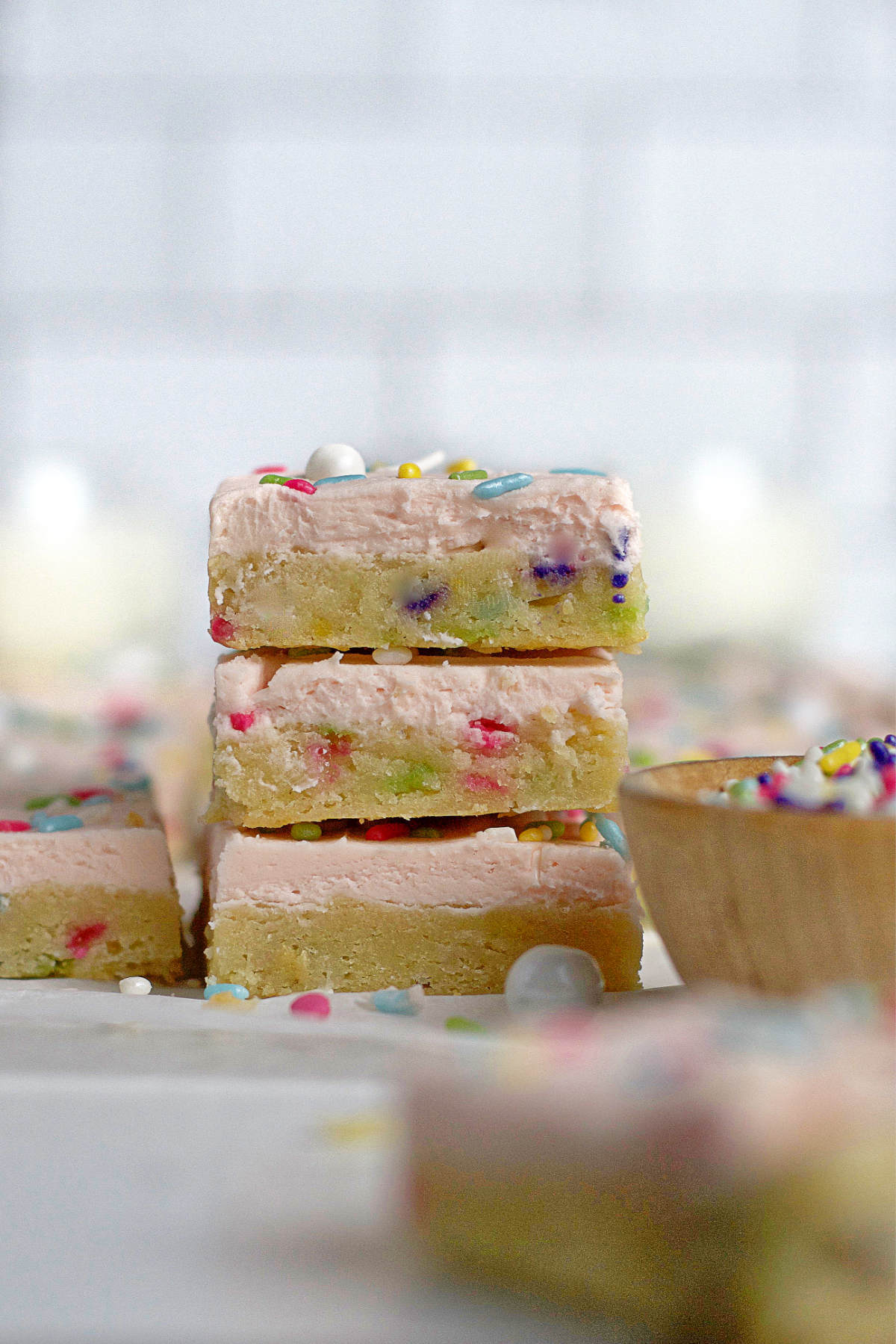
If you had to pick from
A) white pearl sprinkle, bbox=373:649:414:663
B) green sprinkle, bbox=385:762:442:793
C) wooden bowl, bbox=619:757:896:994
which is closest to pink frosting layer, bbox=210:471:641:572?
white pearl sprinkle, bbox=373:649:414:663

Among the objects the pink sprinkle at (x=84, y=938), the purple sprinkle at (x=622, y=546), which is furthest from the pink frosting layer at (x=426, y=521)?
the pink sprinkle at (x=84, y=938)

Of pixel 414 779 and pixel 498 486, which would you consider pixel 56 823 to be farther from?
pixel 498 486

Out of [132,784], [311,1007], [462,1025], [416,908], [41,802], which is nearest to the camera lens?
[462,1025]

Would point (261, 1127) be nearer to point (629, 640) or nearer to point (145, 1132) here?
point (145, 1132)

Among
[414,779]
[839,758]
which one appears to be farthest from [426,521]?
[839,758]

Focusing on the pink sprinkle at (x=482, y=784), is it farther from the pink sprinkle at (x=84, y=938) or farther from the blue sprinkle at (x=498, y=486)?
the pink sprinkle at (x=84, y=938)

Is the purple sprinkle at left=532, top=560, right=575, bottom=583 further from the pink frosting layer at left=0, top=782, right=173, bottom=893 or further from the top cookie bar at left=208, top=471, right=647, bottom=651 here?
the pink frosting layer at left=0, top=782, right=173, bottom=893

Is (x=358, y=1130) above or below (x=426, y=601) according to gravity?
below
